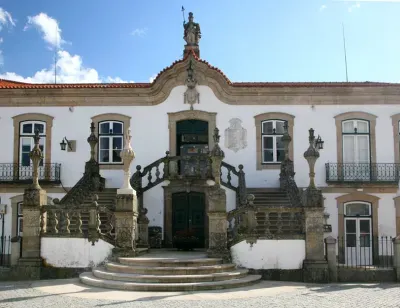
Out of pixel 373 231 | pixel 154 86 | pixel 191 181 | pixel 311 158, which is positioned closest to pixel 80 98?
pixel 154 86

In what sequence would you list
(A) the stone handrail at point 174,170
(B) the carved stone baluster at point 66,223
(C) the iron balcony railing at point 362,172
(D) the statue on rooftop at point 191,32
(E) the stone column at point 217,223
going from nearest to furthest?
(E) the stone column at point 217,223, (B) the carved stone baluster at point 66,223, (A) the stone handrail at point 174,170, (C) the iron balcony railing at point 362,172, (D) the statue on rooftop at point 191,32

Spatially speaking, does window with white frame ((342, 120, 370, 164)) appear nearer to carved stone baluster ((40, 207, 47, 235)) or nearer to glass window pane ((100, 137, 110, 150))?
glass window pane ((100, 137, 110, 150))

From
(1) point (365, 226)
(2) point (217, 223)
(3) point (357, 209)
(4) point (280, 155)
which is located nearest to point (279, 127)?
(4) point (280, 155)

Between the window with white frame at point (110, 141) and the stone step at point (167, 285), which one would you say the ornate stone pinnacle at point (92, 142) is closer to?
the window with white frame at point (110, 141)

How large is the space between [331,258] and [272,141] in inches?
267

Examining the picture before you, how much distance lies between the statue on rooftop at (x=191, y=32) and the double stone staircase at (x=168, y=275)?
12.3 meters

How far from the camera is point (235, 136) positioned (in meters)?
19.1

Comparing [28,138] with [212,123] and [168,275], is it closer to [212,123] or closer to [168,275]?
[212,123]

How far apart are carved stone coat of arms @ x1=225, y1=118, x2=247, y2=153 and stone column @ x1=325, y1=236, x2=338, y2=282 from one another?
6.51 m

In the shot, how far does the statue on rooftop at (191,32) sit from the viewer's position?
74.8 ft

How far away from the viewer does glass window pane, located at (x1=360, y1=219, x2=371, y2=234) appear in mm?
18767

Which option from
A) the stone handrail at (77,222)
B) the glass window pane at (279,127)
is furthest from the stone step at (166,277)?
the glass window pane at (279,127)

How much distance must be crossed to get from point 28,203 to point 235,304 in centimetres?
655

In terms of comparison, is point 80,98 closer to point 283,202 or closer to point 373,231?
point 283,202
